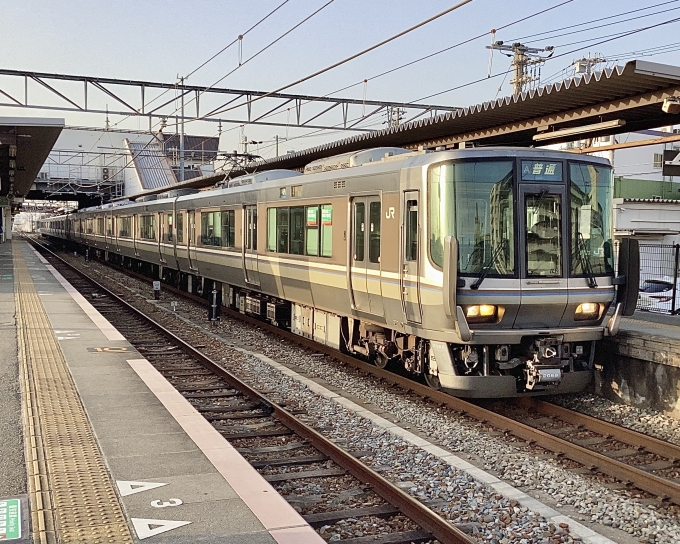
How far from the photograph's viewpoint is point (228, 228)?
16.0m

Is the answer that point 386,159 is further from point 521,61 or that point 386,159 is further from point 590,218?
point 521,61

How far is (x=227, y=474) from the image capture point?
5516 millimetres

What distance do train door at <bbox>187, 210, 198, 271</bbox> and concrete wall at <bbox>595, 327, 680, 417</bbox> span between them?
1191cm

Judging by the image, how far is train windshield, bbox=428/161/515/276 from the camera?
25.9 feet

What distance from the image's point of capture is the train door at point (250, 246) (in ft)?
46.8

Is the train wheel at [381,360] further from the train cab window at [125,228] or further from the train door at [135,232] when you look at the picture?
the train cab window at [125,228]

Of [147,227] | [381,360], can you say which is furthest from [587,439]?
[147,227]

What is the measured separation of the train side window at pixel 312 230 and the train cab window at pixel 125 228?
1880 cm

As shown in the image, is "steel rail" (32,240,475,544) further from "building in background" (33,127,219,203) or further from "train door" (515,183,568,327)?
"building in background" (33,127,219,203)

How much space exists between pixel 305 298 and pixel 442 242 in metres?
4.49

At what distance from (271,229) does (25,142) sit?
11.4 meters

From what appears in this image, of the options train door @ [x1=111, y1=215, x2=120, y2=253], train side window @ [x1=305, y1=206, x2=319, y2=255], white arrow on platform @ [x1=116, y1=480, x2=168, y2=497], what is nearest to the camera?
white arrow on platform @ [x1=116, y1=480, x2=168, y2=497]

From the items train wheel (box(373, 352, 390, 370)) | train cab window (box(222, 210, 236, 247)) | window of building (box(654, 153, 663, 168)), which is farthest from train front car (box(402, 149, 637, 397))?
window of building (box(654, 153, 663, 168))

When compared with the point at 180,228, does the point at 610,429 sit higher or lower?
lower
